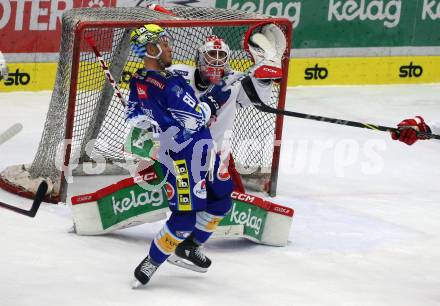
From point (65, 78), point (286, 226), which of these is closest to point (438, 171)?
point (286, 226)

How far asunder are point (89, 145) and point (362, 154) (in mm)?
2408

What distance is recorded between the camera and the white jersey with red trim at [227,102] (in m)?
6.67

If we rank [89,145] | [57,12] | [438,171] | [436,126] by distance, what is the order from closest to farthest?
[436,126] < [89,145] < [438,171] < [57,12]

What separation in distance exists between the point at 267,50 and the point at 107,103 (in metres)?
1.69

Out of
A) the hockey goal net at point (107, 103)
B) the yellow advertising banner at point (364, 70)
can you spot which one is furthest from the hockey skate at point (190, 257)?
the yellow advertising banner at point (364, 70)

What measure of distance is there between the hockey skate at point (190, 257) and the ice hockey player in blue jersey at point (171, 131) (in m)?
0.27

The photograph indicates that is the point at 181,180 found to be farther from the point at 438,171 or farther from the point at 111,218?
the point at 438,171

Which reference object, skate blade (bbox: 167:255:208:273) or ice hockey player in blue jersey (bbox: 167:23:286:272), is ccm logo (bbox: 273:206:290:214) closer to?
ice hockey player in blue jersey (bbox: 167:23:286:272)

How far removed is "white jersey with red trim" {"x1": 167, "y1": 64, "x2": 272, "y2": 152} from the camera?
667cm

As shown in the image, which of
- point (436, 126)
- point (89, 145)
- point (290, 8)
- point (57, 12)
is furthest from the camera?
point (290, 8)

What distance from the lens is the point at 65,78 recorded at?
7457 mm

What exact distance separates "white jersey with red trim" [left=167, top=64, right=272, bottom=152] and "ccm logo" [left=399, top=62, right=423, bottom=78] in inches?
190

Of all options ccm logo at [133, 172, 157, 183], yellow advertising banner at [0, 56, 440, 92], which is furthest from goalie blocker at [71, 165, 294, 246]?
yellow advertising banner at [0, 56, 440, 92]

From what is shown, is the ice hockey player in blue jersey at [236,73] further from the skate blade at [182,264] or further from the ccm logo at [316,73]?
the ccm logo at [316,73]
